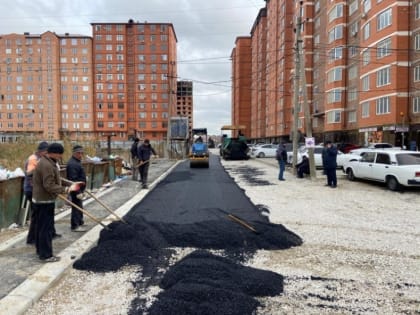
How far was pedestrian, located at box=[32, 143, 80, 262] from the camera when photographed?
5207mm

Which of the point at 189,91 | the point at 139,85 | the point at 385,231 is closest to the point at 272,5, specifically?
the point at 189,91

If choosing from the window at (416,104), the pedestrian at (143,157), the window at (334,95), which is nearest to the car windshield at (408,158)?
the pedestrian at (143,157)

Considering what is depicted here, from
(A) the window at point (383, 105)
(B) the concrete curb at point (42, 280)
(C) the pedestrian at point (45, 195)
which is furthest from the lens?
(A) the window at point (383, 105)

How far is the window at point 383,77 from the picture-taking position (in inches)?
1370

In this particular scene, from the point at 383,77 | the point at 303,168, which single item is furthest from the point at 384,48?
the point at 303,168

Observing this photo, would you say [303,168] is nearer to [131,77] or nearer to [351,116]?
[351,116]

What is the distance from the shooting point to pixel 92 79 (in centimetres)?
9988

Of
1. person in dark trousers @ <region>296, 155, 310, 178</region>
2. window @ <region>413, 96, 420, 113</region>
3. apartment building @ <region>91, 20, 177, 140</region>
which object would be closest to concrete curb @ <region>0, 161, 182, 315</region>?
person in dark trousers @ <region>296, 155, 310, 178</region>

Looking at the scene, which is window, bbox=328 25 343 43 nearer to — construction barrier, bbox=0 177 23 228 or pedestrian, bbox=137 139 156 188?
pedestrian, bbox=137 139 156 188

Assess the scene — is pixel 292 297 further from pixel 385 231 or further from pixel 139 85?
pixel 139 85

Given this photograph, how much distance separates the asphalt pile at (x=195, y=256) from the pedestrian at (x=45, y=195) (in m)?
0.53

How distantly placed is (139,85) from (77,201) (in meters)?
94.8

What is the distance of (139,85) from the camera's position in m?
98.6

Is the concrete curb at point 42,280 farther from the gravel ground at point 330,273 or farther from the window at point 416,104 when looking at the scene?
the window at point 416,104
